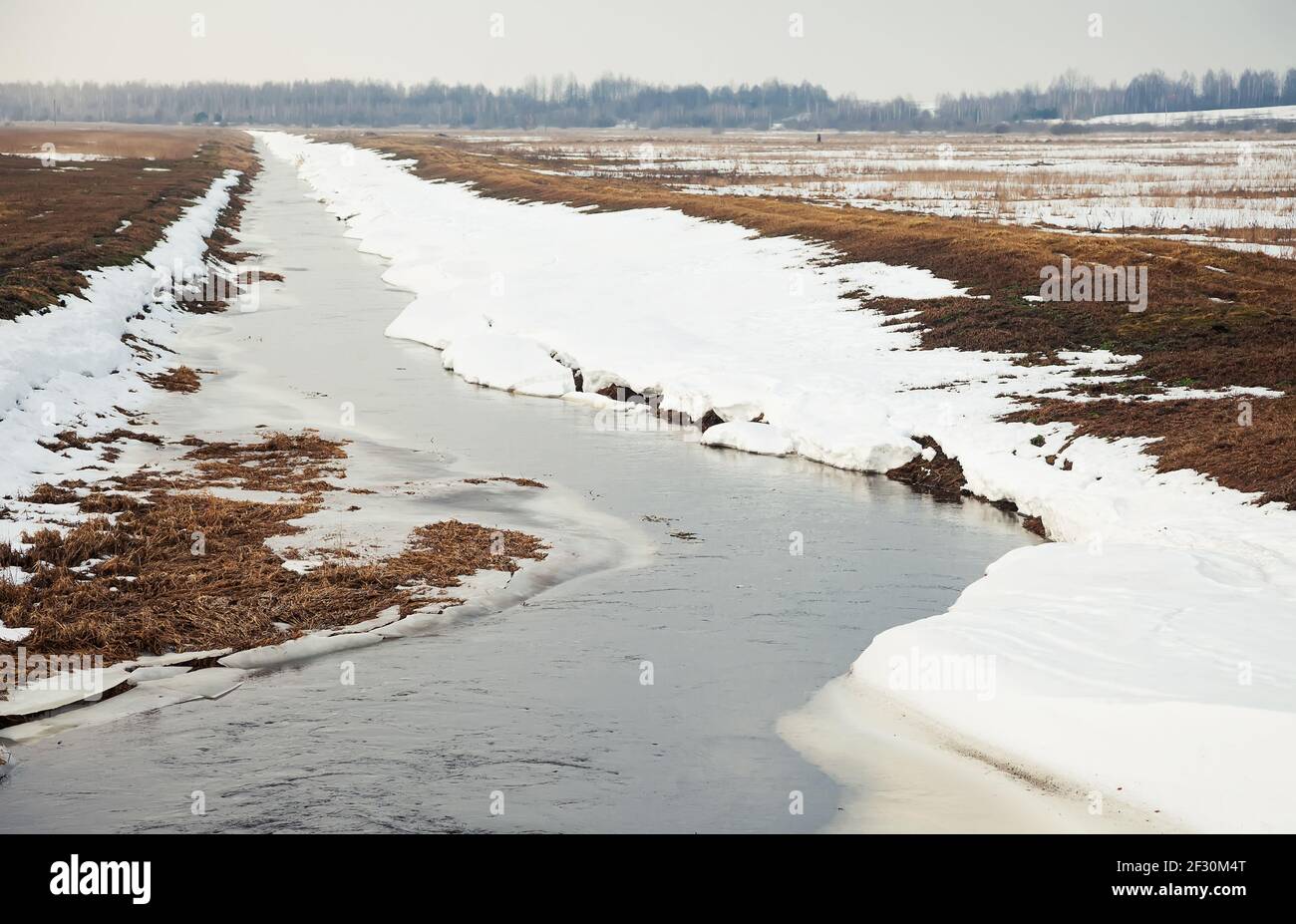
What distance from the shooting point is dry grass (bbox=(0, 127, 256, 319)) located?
28.3 meters

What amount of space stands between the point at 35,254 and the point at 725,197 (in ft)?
88.8

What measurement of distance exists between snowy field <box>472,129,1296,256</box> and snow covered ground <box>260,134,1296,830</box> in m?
13.2

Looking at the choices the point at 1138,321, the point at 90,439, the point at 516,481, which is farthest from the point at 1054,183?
the point at 90,439

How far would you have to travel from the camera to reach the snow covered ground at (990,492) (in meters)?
9.07

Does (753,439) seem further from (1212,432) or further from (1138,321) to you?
(1138,321)

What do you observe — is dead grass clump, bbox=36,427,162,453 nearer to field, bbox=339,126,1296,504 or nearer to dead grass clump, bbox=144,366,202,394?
dead grass clump, bbox=144,366,202,394

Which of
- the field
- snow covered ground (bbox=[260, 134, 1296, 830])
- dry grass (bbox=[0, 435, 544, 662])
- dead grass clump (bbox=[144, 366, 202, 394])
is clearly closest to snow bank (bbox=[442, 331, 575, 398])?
snow covered ground (bbox=[260, 134, 1296, 830])

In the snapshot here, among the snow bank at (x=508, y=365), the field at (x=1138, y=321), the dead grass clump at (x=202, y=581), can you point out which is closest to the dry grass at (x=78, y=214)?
the snow bank at (x=508, y=365)

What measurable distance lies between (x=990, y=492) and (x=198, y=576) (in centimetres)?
1050

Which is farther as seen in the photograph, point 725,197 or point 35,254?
point 725,197

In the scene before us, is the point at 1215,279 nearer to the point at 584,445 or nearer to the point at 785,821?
the point at 584,445

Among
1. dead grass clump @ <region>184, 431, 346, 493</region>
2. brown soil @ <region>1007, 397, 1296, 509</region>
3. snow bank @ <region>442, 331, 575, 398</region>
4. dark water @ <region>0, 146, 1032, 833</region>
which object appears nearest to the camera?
dark water @ <region>0, 146, 1032, 833</region>

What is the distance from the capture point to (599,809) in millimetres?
8719

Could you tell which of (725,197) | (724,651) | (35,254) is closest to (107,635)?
(724,651)
